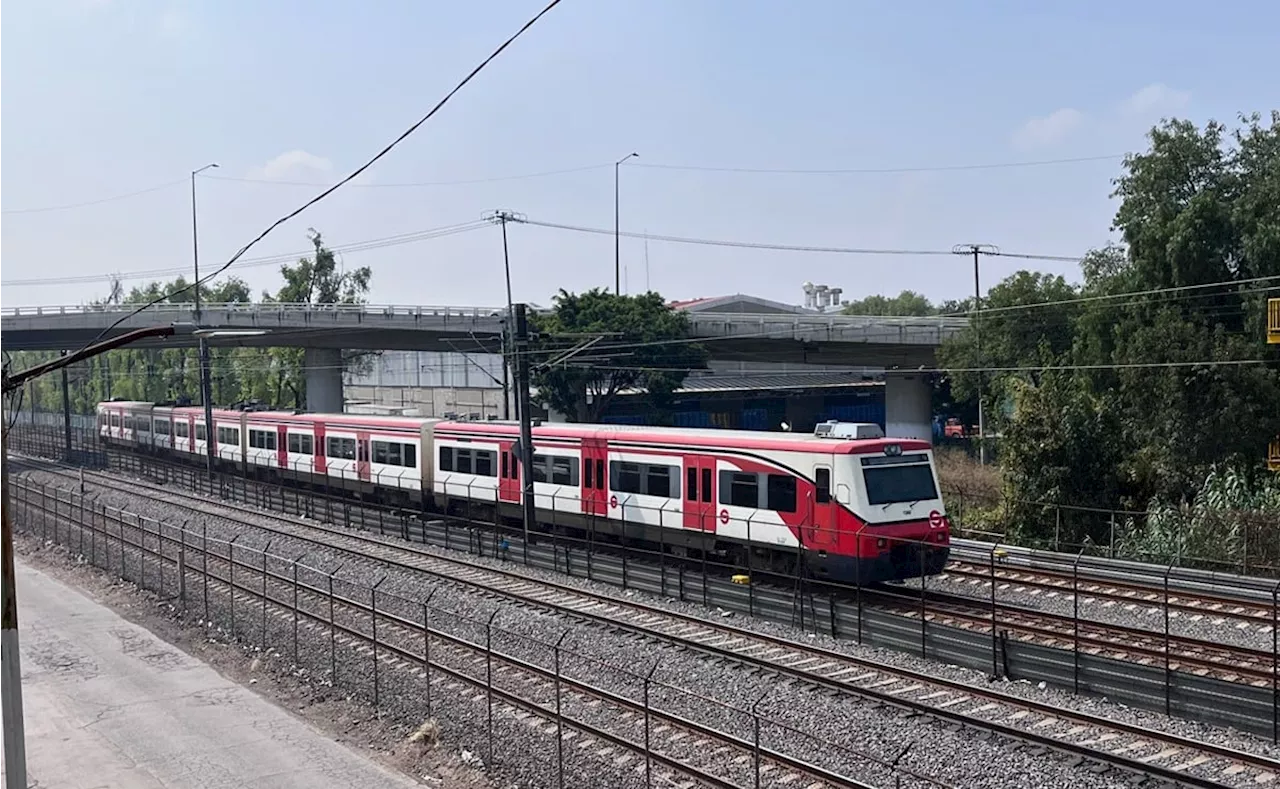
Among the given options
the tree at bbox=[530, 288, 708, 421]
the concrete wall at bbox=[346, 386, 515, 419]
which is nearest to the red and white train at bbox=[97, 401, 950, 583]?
the tree at bbox=[530, 288, 708, 421]

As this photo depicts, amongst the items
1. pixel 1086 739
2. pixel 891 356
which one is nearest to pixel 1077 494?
pixel 1086 739

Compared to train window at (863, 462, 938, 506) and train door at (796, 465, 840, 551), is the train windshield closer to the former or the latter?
train window at (863, 462, 938, 506)

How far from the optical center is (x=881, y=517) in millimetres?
19562

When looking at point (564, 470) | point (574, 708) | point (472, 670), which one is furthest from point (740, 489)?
point (574, 708)

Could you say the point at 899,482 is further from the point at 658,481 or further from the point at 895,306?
the point at 895,306

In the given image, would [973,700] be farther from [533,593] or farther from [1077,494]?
[1077,494]

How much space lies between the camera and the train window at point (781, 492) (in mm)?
20688

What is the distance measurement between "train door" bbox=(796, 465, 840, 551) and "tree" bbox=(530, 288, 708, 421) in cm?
3203

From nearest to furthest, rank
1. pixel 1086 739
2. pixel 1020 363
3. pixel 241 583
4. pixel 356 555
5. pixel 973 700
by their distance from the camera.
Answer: pixel 1086 739, pixel 973 700, pixel 241 583, pixel 356 555, pixel 1020 363

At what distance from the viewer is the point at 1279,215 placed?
1176 inches

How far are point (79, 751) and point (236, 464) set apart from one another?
3684 cm

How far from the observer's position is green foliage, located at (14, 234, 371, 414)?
81.9 meters

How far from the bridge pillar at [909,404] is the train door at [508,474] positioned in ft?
115

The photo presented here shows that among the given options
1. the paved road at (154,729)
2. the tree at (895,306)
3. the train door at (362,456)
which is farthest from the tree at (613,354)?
the tree at (895,306)
